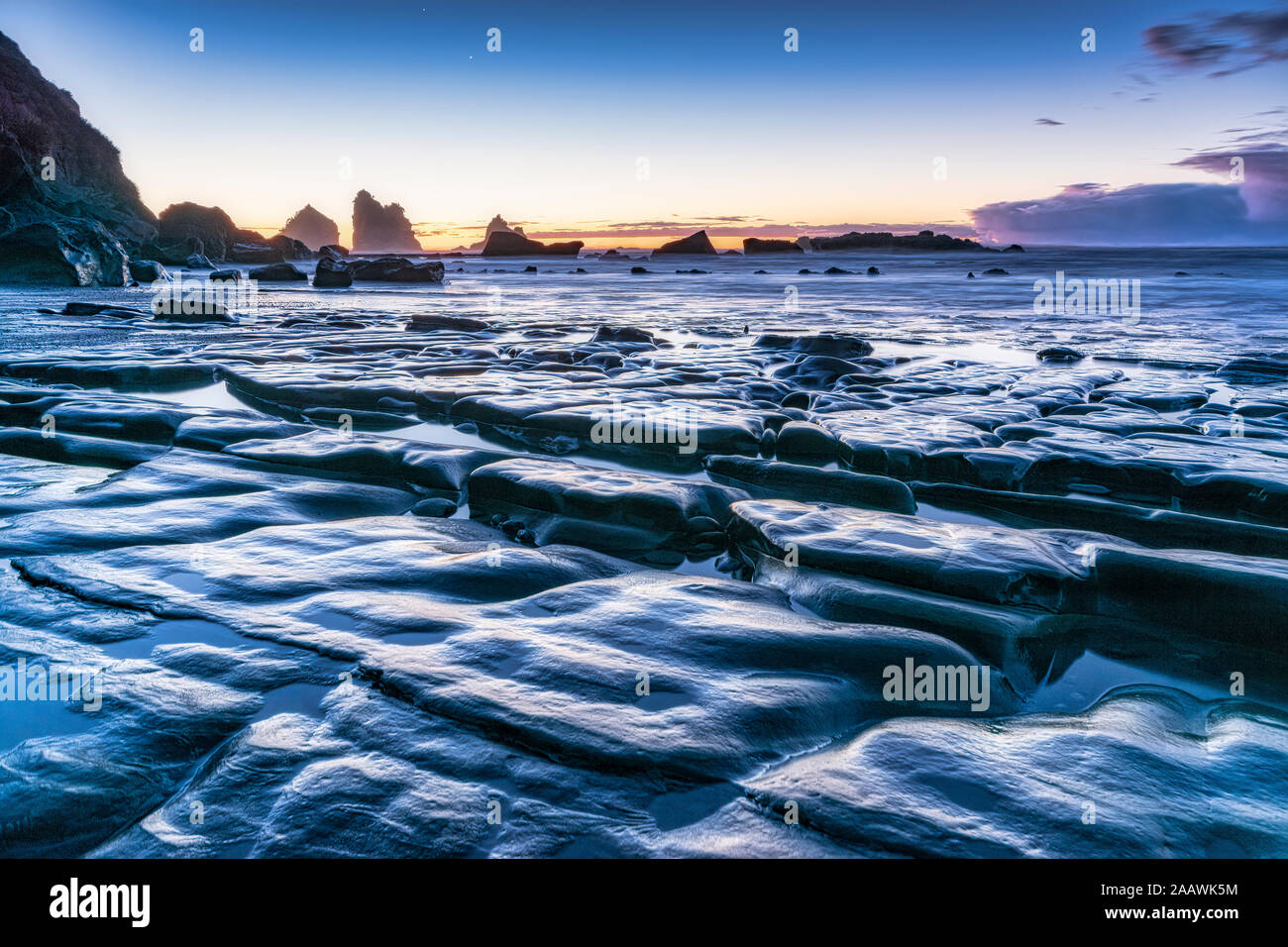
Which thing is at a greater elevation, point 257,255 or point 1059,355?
point 257,255

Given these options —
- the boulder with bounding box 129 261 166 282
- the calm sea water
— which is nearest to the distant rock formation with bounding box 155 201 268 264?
the boulder with bounding box 129 261 166 282

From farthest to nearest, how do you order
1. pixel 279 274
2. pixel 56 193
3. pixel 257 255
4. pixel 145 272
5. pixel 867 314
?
1. pixel 257 255
2. pixel 56 193
3. pixel 279 274
4. pixel 145 272
5. pixel 867 314

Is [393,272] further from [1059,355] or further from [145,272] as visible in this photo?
[1059,355]

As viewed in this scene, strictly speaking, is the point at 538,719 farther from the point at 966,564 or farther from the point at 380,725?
the point at 966,564

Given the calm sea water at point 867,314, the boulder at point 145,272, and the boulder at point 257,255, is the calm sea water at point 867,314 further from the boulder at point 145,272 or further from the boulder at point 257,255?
the boulder at point 257,255

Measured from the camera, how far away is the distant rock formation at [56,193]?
49.6 feet

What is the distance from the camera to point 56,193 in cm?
2469

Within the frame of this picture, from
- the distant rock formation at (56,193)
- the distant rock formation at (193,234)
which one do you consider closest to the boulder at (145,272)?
the distant rock formation at (56,193)

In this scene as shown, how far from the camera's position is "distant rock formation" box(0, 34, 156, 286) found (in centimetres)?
1511

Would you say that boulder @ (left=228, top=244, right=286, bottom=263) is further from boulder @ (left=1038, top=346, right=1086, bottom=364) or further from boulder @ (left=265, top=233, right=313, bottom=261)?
boulder @ (left=1038, top=346, right=1086, bottom=364)

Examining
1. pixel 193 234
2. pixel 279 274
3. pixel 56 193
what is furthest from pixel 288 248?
pixel 279 274

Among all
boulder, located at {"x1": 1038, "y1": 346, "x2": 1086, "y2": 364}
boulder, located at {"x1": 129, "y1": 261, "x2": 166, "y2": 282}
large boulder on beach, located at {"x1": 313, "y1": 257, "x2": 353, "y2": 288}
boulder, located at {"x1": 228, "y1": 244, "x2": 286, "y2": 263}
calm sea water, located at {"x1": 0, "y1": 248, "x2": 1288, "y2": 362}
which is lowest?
boulder, located at {"x1": 1038, "y1": 346, "x2": 1086, "y2": 364}
